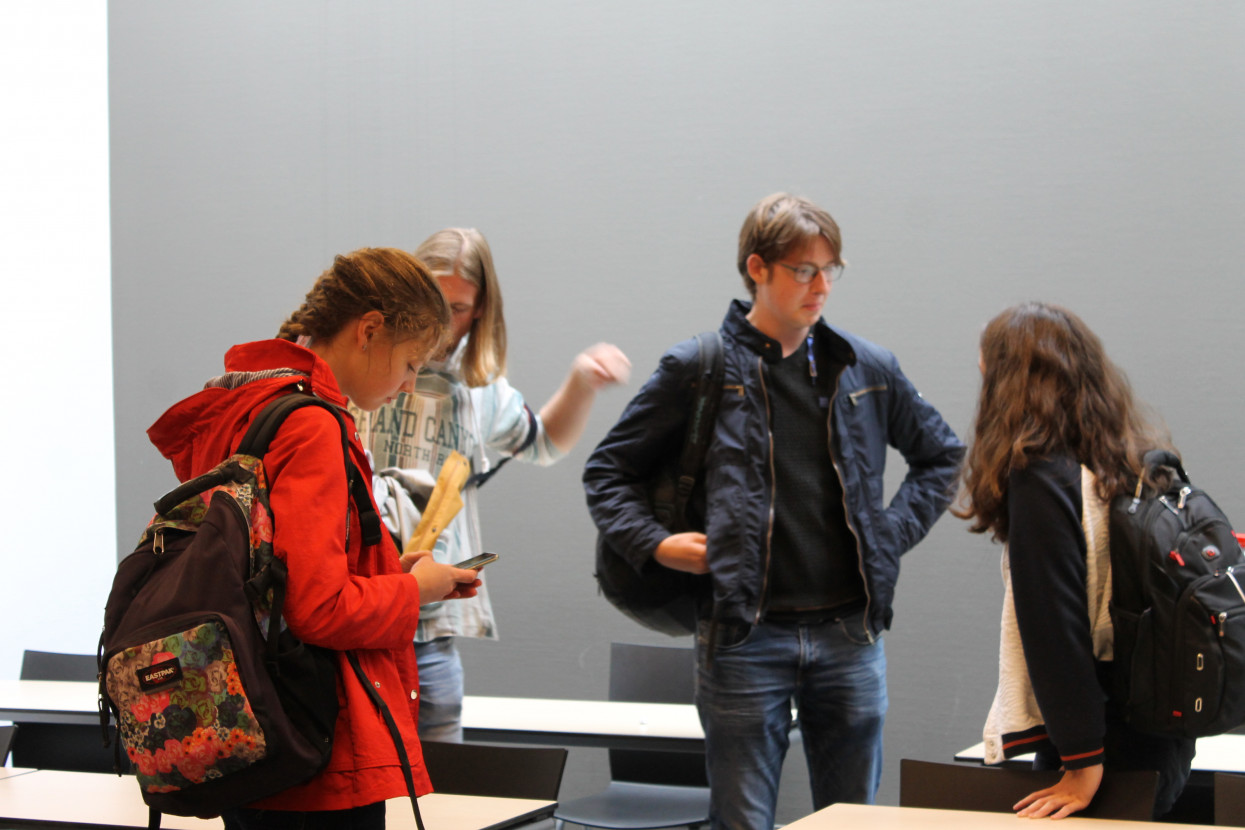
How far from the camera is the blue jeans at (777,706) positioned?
7.22ft

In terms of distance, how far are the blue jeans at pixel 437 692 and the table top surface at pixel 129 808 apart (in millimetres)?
215

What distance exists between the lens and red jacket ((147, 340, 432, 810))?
1309 millimetres

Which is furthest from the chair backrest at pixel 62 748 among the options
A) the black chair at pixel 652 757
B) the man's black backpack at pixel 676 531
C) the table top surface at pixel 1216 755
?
the table top surface at pixel 1216 755

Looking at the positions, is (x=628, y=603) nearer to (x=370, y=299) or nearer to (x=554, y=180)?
(x=370, y=299)

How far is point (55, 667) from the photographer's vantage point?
3.80m

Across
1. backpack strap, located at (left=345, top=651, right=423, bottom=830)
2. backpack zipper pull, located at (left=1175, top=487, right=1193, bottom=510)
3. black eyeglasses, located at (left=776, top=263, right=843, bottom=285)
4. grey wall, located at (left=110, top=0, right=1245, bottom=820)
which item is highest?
grey wall, located at (left=110, top=0, right=1245, bottom=820)

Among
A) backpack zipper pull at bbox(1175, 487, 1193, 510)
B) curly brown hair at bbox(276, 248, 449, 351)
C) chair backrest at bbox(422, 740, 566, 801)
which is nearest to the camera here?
curly brown hair at bbox(276, 248, 449, 351)

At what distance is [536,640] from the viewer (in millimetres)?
4309

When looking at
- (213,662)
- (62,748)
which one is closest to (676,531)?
(213,662)

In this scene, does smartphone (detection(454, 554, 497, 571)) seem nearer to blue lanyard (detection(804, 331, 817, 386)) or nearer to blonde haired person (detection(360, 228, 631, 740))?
blonde haired person (detection(360, 228, 631, 740))

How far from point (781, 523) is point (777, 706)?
389 mm

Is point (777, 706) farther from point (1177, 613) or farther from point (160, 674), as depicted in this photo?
point (160, 674)

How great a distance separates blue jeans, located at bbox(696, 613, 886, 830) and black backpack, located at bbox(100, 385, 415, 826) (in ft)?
3.57

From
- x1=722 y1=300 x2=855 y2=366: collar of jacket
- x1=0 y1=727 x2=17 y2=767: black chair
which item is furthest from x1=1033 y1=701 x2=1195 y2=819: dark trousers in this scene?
x1=0 y1=727 x2=17 y2=767: black chair
